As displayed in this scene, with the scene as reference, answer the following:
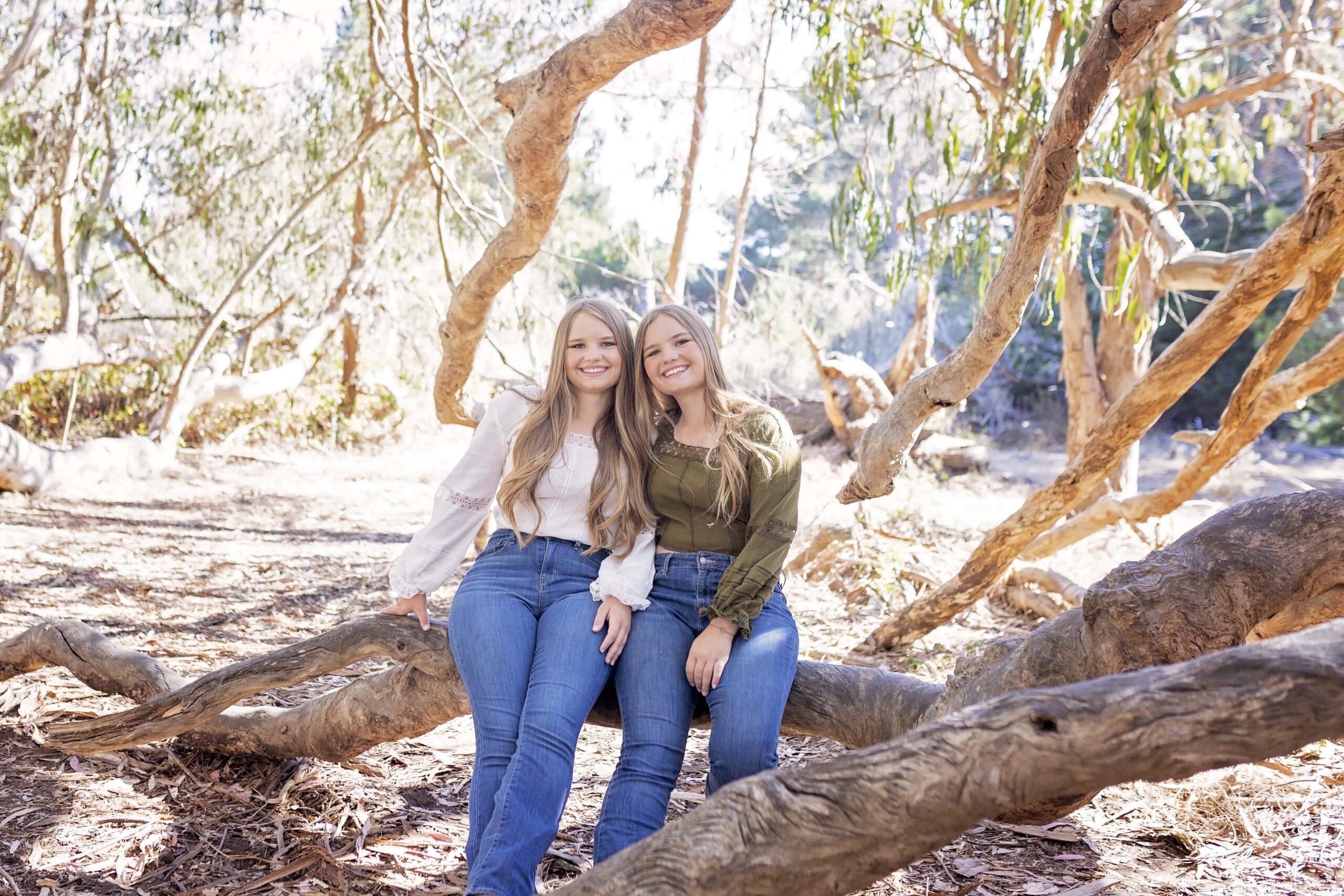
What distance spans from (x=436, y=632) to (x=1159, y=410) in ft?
7.15

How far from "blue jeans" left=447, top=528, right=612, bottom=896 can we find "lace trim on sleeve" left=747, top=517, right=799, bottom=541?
1.22 feet

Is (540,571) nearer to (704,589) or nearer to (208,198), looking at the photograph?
(704,589)

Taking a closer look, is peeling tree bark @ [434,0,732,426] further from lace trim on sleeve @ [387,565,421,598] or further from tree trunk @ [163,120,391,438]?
tree trunk @ [163,120,391,438]

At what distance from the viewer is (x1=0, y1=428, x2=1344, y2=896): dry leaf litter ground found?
2059 millimetres

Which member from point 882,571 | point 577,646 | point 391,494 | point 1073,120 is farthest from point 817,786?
point 391,494

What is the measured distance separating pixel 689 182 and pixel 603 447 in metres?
5.40

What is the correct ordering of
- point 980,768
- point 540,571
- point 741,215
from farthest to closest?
point 741,215 → point 540,571 → point 980,768

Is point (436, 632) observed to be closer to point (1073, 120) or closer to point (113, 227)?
point (1073, 120)

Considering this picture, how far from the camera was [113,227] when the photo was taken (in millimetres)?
9547

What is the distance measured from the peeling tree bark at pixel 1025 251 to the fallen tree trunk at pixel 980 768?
1.08 metres

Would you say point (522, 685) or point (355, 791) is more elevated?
Result: point (522, 685)

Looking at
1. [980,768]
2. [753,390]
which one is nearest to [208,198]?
[753,390]

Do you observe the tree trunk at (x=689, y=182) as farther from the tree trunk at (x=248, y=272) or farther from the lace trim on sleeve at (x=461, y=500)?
the lace trim on sleeve at (x=461, y=500)

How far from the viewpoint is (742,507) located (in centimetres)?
222
